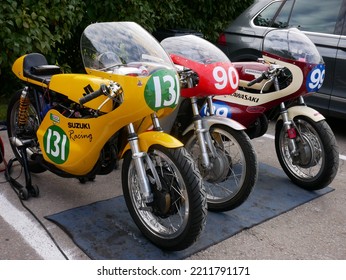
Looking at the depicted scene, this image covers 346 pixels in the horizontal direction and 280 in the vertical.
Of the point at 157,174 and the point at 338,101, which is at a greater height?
the point at 157,174

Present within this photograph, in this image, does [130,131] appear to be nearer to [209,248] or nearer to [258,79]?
[209,248]

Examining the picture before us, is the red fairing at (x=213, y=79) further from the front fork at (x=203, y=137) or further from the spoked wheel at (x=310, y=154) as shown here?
the spoked wheel at (x=310, y=154)

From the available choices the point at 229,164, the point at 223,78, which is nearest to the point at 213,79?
the point at 223,78

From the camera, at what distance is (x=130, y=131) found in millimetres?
2693

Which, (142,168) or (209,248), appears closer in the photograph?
(142,168)

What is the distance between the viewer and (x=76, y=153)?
2945 millimetres

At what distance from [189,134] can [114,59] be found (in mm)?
961

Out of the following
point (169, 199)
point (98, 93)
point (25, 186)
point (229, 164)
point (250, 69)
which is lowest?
point (25, 186)

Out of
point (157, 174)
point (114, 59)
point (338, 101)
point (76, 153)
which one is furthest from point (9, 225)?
point (338, 101)

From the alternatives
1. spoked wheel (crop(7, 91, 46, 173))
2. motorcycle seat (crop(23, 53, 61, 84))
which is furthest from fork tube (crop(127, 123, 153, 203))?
spoked wheel (crop(7, 91, 46, 173))

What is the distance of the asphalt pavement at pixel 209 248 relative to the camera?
2768 mm

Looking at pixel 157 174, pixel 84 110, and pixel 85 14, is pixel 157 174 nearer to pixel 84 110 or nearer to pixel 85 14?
pixel 84 110

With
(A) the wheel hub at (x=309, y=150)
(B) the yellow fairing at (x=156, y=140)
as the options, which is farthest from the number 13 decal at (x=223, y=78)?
(A) the wheel hub at (x=309, y=150)

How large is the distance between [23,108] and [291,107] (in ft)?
7.49
